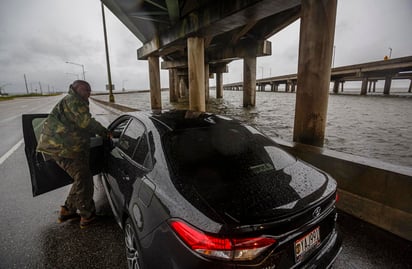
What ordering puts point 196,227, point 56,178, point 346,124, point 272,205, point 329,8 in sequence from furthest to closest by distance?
point 346,124 → point 329,8 → point 56,178 → point 272,205 → point 196,227

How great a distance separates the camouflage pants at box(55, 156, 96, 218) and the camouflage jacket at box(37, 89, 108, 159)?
12 centimetres

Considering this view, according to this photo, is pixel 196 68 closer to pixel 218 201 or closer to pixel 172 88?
pixel 218 201

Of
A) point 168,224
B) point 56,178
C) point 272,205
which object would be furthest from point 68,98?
point 272,205

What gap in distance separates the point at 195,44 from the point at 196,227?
10.1 meters

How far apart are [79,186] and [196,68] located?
8.44m

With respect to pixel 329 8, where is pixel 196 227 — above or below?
below

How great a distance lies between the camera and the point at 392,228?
2.54 meters

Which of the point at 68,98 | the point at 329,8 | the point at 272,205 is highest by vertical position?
the point at 329,8

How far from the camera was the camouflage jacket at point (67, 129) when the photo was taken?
8.78ft

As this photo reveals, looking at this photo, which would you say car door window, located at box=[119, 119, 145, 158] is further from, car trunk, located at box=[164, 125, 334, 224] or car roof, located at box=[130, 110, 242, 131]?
car trunk, located at box=[164, 125, 334, 224]

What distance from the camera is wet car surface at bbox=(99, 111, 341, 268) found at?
1273 mm

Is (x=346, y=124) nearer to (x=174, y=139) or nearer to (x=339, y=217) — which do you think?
(x=339, y=217)

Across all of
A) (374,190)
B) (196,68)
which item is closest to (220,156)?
→ (374,190)

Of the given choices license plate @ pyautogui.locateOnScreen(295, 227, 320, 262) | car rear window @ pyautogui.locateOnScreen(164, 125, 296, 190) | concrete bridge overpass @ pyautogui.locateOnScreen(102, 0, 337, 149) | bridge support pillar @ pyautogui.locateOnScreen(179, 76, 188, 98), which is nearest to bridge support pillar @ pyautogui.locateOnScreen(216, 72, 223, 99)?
concrete bridge overpass @ pyautogui.locateOnScreen(102, 0, 337, 149)
